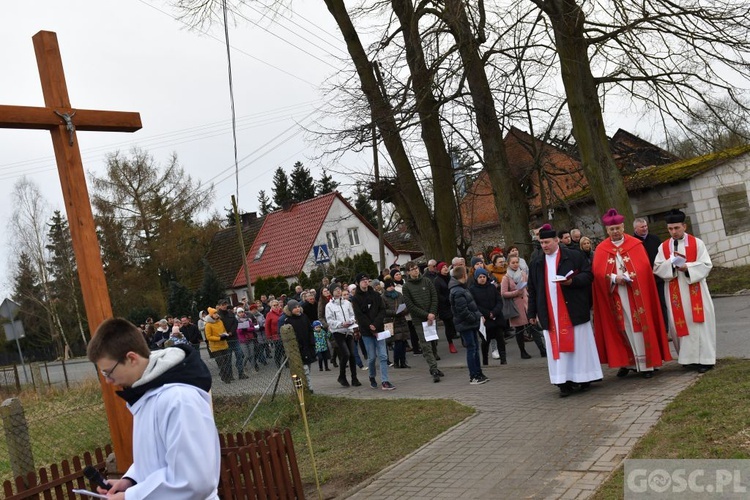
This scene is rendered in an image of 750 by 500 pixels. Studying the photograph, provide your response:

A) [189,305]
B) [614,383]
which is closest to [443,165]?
[614,383]

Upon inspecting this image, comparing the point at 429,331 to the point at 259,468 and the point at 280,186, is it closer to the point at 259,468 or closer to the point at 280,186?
the point at 259,468

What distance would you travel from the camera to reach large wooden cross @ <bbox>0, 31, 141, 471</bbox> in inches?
256

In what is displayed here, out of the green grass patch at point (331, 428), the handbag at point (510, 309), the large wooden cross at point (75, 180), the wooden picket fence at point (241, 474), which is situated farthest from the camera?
the handbag at point (510, 309)

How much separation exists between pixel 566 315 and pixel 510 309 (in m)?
4.48

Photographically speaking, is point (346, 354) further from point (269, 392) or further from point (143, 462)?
point (143, 462)

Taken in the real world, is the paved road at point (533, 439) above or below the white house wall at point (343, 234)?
below

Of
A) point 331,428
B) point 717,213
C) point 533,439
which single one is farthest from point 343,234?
point 533,439

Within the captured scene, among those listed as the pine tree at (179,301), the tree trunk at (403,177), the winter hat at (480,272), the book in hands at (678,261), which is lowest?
the book in hands at (678,261)

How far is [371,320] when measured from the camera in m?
13.7

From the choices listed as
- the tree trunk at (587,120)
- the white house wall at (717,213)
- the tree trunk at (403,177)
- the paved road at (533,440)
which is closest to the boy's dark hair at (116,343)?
the paved road at (533,440)

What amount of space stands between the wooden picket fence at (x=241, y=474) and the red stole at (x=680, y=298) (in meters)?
5.40

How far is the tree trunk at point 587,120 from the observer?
1689 centimetres

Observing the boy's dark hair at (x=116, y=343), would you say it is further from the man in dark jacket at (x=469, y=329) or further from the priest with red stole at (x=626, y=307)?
the man in dark jacket at (x=469, y=329)

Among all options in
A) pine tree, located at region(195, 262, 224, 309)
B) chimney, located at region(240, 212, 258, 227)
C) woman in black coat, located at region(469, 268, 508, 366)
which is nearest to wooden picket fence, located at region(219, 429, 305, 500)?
woman in black coat, located at region(469, 268, 508, 366)
